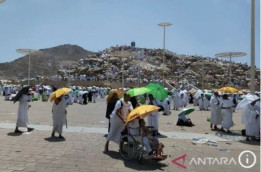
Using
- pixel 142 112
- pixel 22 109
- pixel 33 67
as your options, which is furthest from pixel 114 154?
pixel 33 67

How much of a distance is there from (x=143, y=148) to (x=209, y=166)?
5.00 ft

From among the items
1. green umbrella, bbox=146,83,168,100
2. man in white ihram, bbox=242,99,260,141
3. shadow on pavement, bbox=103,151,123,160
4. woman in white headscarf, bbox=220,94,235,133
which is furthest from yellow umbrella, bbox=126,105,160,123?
woman in white headscarf, bbox=220,94,235,133

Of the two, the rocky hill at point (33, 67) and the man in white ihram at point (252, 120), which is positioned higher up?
the rocky hill at point (33, 67)

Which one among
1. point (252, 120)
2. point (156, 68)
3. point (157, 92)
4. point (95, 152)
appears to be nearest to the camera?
point (95, 152)

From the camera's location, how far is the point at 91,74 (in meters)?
64.9

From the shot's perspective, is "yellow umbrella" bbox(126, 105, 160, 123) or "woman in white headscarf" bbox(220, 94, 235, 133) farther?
"woman in white headscarf" bbox(220, 94, 235, 133)

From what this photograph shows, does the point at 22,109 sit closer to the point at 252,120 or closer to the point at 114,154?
the point at 114,154

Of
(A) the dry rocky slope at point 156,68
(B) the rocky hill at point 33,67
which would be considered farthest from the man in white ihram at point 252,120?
(B) the rocky hill at point 33,67

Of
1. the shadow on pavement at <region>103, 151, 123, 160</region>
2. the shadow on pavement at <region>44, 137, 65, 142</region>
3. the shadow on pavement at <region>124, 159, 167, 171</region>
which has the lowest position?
the shadow on pavement at <region>124, 159, 167, 171</region>

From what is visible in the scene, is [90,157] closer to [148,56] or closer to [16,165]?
[16,165]

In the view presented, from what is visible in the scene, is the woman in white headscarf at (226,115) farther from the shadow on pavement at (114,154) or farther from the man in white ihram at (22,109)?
the man in white ihram at (22,109)

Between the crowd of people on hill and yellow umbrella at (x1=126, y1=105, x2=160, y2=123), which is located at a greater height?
the crowd of people on hill

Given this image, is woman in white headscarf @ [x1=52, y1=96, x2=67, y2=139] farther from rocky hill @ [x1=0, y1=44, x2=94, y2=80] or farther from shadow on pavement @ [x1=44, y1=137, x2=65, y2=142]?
rocky hill @ [x1=0, y1=44, x2=94, y2=80]

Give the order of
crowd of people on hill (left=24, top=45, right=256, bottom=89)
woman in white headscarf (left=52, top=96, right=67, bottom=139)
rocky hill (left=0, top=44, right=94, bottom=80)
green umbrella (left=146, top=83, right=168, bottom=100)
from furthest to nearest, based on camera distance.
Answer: rocky hill (left=0, top=44, right=94, bottom=80), crowd of people on hill (left=24, top=45, right=256, bottom=89), woman in white headscarf (left=52, top=96, right=67, bottom=139), green umbrella (left=146, top=83, right=168, bottom=100)
